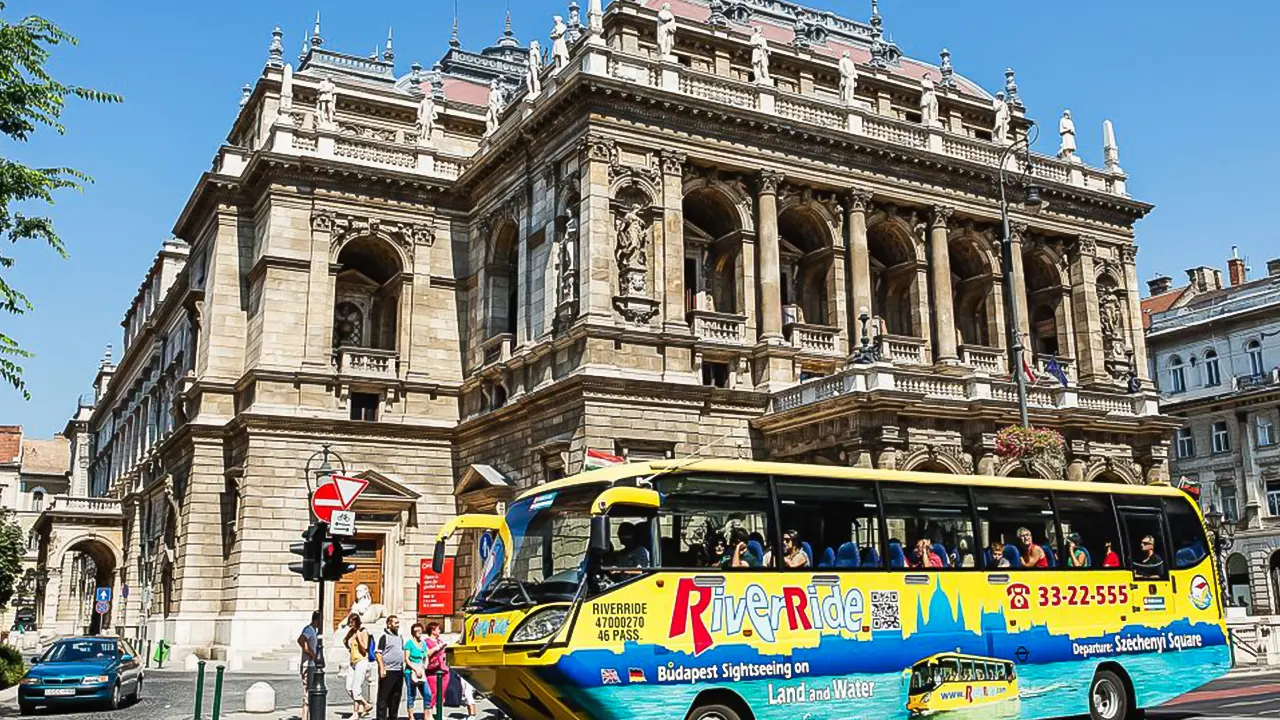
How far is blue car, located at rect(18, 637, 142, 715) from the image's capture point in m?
22.6

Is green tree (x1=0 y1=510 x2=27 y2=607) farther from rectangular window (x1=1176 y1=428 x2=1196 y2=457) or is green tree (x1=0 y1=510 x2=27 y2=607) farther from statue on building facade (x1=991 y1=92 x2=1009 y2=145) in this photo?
rectangular window (x1=1176 y1=428 x2=1196 y2=457)

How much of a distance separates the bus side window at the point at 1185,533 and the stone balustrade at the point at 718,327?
17.3 metres

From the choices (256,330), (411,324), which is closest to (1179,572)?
(411,324)

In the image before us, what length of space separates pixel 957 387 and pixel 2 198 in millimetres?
24369

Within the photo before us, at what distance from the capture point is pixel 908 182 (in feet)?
129

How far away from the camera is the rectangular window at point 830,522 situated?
14641 millimetres

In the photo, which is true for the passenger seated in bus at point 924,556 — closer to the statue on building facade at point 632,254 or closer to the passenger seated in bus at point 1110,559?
the passenger seated in bus at point 1110,559

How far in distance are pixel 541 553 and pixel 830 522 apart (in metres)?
3.87

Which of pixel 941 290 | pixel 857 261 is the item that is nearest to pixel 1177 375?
pixel 941 290

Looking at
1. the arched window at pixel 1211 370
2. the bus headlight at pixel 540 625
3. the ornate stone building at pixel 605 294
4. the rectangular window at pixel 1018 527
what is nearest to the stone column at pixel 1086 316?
the ornate stone building at pixel 605 294

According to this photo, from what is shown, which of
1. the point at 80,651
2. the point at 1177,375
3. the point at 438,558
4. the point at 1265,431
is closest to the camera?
the point at 438,558

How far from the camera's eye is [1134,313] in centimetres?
4284

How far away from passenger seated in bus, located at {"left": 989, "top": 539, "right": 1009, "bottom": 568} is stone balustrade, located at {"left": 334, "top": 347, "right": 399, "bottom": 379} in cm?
2667

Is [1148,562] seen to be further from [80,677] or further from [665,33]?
[665,33]
